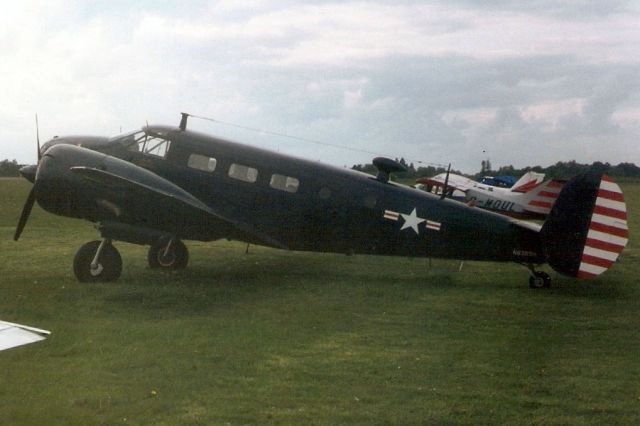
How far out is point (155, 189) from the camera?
12312 millimetres

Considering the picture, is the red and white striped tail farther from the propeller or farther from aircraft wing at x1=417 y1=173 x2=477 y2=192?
aircraft wing at x1=417 y1=173 x2=477 y2=192

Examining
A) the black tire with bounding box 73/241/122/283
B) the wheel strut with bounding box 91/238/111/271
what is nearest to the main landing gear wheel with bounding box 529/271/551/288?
the black tire with bounding box 73/241/122/283

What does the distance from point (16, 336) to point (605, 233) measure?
1063cm

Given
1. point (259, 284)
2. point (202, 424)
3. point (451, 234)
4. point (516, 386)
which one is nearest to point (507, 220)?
point (451, 234)

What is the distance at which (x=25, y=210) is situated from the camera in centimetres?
1361

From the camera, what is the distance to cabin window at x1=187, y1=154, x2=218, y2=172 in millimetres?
13773

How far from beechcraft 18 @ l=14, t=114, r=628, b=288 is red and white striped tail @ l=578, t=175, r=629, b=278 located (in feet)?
0.08

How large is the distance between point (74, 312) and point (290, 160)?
17.5 ft

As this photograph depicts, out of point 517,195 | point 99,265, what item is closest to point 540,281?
point 99,265

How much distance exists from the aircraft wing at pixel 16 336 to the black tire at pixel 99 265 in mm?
8827

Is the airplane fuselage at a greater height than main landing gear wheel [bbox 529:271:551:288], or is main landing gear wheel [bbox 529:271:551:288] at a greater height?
the airplane fuselage

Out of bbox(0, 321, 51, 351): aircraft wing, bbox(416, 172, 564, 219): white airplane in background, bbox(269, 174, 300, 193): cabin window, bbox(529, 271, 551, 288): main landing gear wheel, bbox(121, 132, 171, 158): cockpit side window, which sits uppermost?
bbox(416, 172, 564, 219): white airplane in background

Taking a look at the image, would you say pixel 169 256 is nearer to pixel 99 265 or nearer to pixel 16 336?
pixel 99 265

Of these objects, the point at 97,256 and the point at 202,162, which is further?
the point at 202,162
